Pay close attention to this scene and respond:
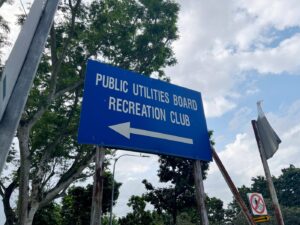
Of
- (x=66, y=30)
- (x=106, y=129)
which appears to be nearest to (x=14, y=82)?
(x=106, y=129)

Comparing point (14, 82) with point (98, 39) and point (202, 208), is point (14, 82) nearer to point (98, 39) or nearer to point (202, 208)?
point (202, 208)

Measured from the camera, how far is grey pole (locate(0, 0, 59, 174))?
1214 millimetres

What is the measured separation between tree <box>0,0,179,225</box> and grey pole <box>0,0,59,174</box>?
10836mm

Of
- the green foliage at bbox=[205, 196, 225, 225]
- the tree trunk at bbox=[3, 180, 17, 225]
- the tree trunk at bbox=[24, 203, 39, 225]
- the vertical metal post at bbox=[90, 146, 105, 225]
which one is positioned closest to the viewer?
the vertical metal post at bbox=[90, 146, 105, 225]

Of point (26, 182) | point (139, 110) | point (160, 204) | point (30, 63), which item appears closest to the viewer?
point (30, 63)

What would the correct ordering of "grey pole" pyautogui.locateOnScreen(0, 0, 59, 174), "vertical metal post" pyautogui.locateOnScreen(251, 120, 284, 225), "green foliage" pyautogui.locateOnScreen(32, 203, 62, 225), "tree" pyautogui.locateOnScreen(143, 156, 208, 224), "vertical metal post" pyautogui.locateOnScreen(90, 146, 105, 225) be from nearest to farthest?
"grey pole" pyautogui.locateOnScreen(0, 0, 59, 174)
"vertical metal post" pyautogui.locateOnScreen(90, 146, 105, 225)
"vertical metal post" pyautogui.locateOnScreen(251, 120, 284, 225)
"tree" pyautogui.locateOnScreen(143, 156, 208, 224)
"green foliage" pyautogui.locateOnScreen(32, 203, 62, 225)

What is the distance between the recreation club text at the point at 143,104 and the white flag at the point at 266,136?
132cm

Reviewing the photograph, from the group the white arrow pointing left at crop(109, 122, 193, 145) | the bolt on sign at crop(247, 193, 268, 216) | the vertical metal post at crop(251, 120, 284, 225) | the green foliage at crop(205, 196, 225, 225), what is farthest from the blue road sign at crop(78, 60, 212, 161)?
the green foliage at crop(205, 196, 225, 225)

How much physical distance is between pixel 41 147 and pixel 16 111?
47.6 feet

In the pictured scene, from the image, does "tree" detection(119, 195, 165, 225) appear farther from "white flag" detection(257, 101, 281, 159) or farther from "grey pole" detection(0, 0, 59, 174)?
"grey pole" detection(0, 0, 59, 174)

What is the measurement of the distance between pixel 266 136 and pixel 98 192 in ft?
10.2

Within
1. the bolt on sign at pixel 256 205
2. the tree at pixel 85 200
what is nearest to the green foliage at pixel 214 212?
the tree at pixel 85 200

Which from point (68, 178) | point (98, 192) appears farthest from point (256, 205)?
point (68, 178)

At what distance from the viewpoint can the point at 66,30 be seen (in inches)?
514
